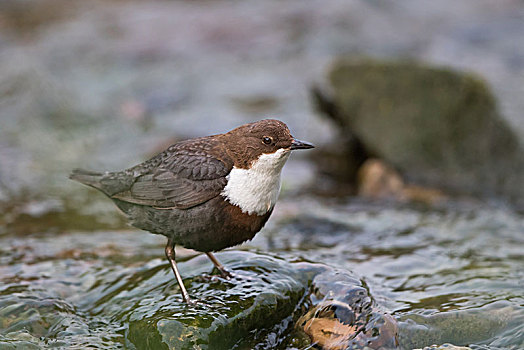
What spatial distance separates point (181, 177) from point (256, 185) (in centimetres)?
48

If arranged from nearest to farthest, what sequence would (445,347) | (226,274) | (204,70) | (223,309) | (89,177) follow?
(445,347)
(223,309)
(226,274)
(89,177)
(204,70)

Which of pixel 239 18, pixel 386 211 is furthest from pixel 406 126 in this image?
pixel 239 18

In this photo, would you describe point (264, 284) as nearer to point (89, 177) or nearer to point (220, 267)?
point (220, 267)

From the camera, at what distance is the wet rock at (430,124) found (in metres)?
6.92

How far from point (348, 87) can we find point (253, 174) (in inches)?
164

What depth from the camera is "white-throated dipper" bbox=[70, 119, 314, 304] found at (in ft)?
11.7

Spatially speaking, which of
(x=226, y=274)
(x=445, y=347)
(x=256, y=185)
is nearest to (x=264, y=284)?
(x=226, y=274)

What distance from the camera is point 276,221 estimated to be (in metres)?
5.94

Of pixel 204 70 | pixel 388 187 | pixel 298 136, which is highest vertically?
pixel 204 70

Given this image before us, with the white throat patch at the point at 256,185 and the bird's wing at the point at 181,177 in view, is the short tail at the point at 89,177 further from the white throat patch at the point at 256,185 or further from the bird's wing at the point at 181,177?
the white throat patch at the point at 256,185

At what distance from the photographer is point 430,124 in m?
7.23

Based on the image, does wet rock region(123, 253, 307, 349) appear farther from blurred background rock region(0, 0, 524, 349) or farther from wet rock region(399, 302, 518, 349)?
wet rock region(399, 302, 518, 349)

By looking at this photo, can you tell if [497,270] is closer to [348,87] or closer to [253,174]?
[253,174]

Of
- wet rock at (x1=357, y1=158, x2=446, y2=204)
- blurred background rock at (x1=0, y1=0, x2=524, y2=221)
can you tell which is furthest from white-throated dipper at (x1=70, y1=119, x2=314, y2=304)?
wet rock at (x1=357, y1=158, x2=446, y2=204)
